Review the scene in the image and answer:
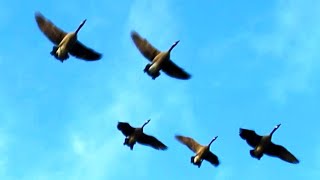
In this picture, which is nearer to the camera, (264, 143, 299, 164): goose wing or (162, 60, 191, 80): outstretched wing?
(162, 60, 191, 80): outstretched wing

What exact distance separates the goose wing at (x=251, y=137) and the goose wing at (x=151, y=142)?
19.2 feet

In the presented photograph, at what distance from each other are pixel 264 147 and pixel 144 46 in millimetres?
11007

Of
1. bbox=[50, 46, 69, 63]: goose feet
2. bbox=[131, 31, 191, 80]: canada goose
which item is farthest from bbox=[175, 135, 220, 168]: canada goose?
bbox=[50, 46, 69, 63]: goose feet

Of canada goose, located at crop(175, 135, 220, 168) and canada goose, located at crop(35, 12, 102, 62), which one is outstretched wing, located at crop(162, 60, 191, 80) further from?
canada goose, located at crop(35, 12, 102, 62)

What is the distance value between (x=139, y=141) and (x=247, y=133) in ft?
25.1

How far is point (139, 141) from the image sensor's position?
10550cm

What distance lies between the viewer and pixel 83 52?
341 feet

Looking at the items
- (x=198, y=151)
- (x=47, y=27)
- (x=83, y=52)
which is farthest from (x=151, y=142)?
(x=47, y=27)

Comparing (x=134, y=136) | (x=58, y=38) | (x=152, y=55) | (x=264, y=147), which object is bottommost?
(x=134, y=136)

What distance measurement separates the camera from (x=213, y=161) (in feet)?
349

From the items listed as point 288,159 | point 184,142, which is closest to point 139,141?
point 184,142

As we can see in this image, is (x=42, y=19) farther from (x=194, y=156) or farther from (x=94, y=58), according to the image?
(x=194, y=156)

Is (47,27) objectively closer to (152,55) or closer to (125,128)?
(152,55)

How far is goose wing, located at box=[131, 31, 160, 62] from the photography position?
104 meters
